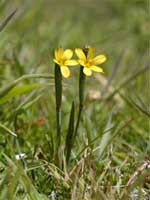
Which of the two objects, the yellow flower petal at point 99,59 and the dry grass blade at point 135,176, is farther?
the yellow flower petal at point 99,59

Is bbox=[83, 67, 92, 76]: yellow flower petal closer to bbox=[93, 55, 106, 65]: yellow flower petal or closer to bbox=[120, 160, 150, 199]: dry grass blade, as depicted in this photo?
bbox=[93, 55, 106, 65]: yellow flower petal

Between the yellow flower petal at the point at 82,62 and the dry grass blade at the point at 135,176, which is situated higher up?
the yellow flower petal at the point at 82,62

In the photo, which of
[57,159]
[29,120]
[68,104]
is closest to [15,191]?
[57,159]

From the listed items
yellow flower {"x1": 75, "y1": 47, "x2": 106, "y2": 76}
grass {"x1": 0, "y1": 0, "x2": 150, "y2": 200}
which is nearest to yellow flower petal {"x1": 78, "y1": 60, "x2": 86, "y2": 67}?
yellow flower {"x1": 75, "y1": 47, "x2": 106, "y2": 76}

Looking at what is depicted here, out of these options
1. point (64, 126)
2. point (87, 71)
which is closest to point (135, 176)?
point (87, 71)

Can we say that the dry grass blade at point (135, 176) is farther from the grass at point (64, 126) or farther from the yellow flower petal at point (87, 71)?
the yellow flower petal at point (87, 71)

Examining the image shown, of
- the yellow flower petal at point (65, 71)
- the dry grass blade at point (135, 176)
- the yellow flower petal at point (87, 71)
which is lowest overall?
the dry grass blade at point (135, 176)

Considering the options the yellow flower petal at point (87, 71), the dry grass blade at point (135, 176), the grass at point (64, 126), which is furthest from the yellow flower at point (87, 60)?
the dry grass blade at point (135, 176)

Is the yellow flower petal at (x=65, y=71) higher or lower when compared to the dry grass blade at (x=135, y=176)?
higher

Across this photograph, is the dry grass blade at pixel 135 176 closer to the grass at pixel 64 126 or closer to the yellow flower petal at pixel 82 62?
the grass at pixel 64 126
